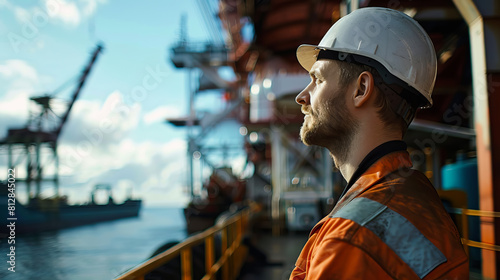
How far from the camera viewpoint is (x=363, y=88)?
1347 mm

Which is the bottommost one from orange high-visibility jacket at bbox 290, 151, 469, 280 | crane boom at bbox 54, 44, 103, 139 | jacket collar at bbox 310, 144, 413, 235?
orange high-visibility jacket at bbox 290, 151, 469, 280

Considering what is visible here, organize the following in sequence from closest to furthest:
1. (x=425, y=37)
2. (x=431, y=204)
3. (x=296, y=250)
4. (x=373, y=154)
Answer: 1. (x=431, y=204)
2. (x=373, y=154)
3. (x=425, y=37)
4. (x=296, y=250)

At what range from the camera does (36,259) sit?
10.1ft

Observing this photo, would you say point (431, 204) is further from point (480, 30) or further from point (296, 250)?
point (296, 250)

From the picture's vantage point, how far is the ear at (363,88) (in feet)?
4.32

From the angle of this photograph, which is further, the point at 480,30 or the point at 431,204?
the point at 480,30

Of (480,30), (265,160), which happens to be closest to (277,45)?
(480,30)

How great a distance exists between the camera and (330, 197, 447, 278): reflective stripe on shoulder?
1.00m

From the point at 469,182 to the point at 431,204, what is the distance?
6.50 metres

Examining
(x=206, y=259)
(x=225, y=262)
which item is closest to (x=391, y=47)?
(x=206, y=259)

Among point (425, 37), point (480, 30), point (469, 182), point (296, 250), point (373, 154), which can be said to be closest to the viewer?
point (373, 154)

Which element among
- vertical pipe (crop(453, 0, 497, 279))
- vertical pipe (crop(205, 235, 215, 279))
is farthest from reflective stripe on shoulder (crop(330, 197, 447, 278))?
vertical pipe (crop(205, 235, 215, 279))

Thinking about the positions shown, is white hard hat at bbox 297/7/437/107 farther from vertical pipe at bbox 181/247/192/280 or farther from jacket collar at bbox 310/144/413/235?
vertical pipe at bbox 181/247/192/280

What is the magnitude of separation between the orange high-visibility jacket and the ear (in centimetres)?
29
